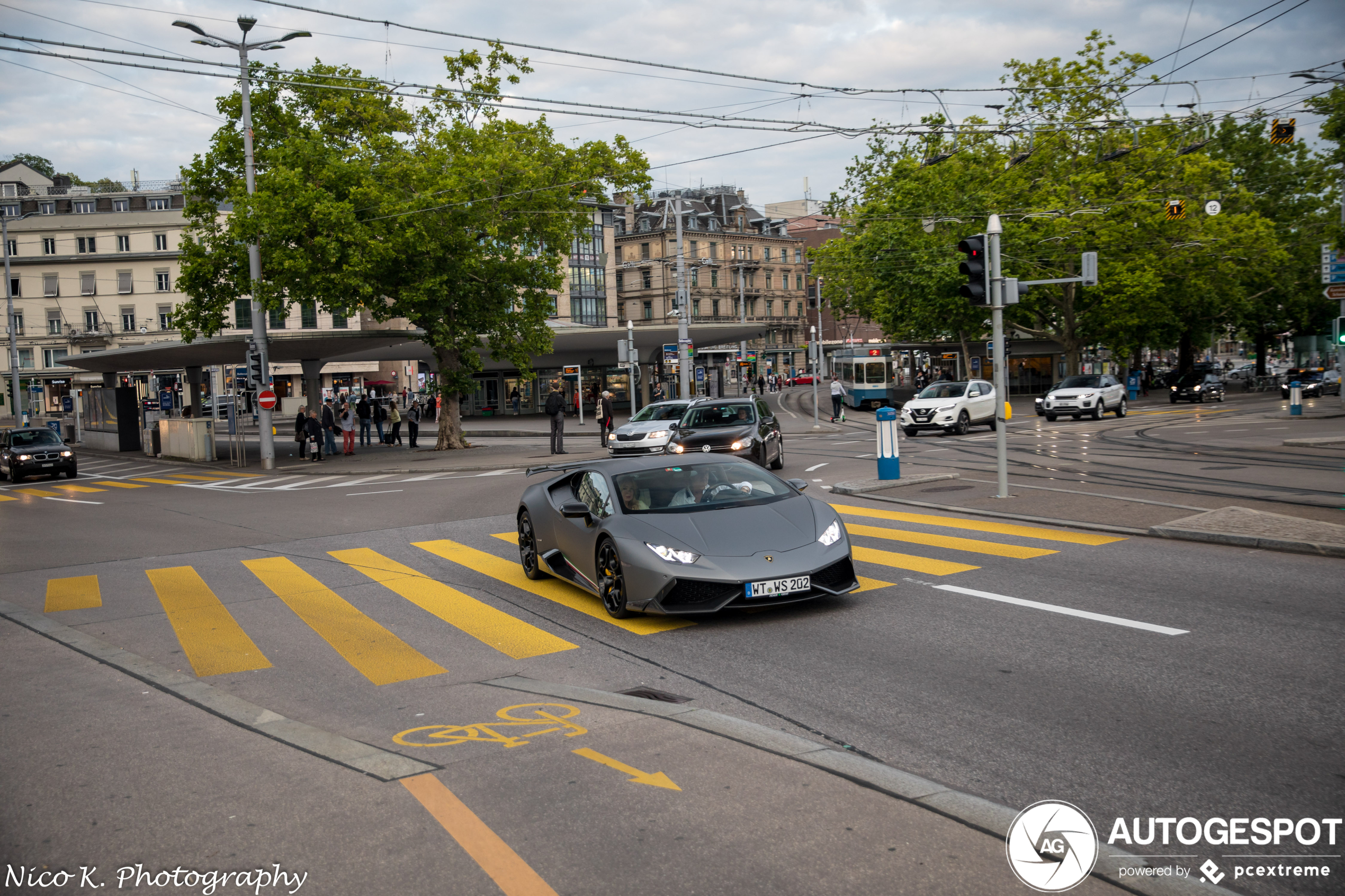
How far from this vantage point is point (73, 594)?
11109 mm

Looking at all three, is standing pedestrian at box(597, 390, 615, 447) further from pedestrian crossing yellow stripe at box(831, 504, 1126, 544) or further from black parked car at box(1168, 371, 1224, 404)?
black parked car at box(1168, 371, 1224, 404)

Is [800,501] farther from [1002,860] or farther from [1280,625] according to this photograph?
[1002,860]

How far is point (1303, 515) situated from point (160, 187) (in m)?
99.1

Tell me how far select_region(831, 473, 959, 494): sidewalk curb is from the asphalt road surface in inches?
46.2

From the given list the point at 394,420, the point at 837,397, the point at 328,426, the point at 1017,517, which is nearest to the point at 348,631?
the point at 1017,517

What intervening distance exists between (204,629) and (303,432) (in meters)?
27.9

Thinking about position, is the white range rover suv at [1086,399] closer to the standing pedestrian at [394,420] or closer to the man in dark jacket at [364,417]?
the standing pedestrian at [394,420]

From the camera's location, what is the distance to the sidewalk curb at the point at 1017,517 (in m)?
11.5

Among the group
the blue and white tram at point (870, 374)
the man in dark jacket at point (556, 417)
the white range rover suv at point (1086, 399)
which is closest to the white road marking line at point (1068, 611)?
the man in dark jacket at point (556, 417)

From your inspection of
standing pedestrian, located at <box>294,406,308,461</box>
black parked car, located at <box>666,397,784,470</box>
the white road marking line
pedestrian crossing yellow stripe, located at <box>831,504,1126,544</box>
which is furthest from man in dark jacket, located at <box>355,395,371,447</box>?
the white road marking line

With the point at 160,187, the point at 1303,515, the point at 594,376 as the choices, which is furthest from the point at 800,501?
the point at 160,187

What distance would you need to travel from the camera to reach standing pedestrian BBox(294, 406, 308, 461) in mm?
35062

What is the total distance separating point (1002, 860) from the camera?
12.3 ft

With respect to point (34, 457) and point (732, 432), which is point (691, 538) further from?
point (34, 457)
